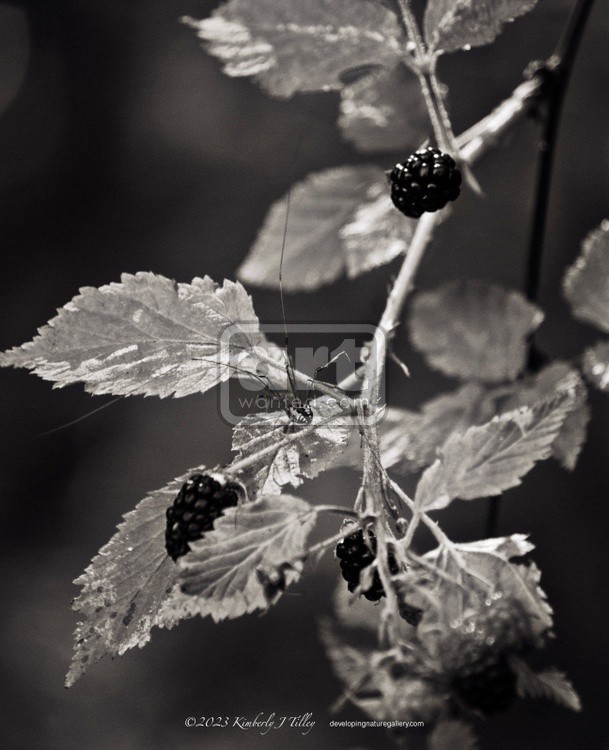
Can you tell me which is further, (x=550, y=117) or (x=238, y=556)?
(x=550, y=117)

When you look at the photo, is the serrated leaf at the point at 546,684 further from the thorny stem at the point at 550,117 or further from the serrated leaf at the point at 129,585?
the thorny stem at the point at 550,117

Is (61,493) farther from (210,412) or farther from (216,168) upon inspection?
(216,168)

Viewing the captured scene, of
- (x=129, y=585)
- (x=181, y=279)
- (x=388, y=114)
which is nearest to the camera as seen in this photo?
(x=129, y=585)

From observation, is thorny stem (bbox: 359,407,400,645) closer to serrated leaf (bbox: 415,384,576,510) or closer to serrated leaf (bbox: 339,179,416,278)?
serrated leaf (bbox: 415,384,576,510)

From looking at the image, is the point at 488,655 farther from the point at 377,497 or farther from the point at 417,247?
the point at 417,247

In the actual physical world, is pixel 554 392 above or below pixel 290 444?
below

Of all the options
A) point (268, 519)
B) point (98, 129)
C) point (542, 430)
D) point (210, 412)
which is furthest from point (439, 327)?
point (98, 129)

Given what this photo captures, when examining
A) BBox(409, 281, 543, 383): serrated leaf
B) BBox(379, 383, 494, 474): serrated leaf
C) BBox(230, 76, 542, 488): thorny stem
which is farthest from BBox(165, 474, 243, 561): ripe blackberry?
BBox(409, 281, 543, 383): serrated leaf

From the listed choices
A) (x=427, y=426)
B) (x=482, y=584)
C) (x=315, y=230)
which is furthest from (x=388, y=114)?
(x=482, y=584)

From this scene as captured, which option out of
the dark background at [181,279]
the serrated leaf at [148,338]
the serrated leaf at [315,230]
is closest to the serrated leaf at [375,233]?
the serrated leaf at [315,230]
